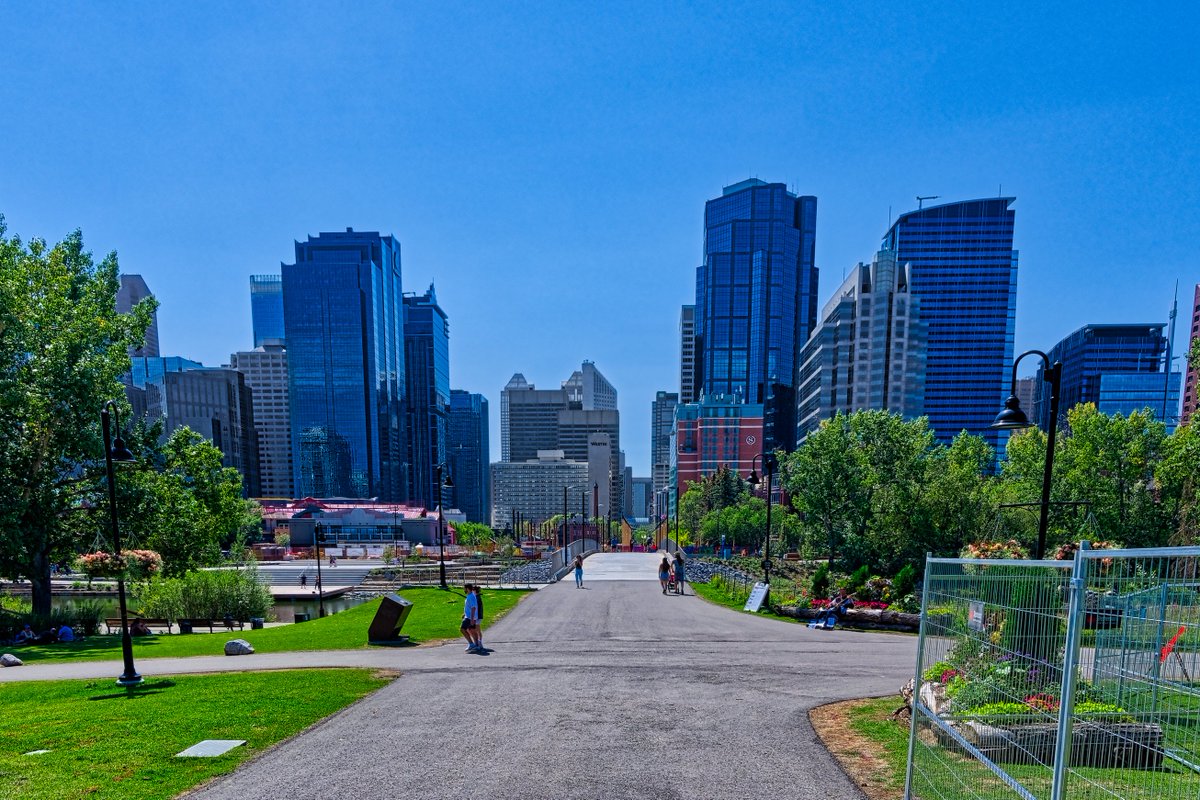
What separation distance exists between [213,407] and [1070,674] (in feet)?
557

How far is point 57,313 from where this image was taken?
21625 mm

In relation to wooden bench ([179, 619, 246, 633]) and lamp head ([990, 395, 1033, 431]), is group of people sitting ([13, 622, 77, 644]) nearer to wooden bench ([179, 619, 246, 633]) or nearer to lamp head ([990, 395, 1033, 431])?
wooden bench ([179, 619, 246, 633])

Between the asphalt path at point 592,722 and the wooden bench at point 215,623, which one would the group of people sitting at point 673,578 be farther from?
the wooden bench at point 215,623

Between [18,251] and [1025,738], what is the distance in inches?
1342

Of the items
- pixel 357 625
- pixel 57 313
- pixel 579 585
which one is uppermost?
pixel 57 313

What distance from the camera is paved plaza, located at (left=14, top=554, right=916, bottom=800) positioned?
620cm

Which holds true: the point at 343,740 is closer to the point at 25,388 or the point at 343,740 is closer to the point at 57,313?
the point at 25,388

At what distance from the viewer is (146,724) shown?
8.15 metres

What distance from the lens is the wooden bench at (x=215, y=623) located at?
2198 cm

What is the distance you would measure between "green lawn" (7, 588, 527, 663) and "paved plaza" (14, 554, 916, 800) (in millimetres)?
1275

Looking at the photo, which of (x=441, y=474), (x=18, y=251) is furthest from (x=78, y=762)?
(x=18, y=251)

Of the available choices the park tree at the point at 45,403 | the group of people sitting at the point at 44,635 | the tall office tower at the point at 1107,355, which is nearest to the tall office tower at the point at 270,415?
the park tree at the point at 45,403

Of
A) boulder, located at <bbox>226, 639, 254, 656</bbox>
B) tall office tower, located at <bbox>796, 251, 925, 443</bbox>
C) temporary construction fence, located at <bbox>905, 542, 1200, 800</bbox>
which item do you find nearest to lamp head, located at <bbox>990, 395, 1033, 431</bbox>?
temporary construction fence, located at <bbox>905, 542, 1200, 800</bbox>

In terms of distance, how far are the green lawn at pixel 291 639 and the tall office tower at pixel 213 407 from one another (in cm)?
13406
